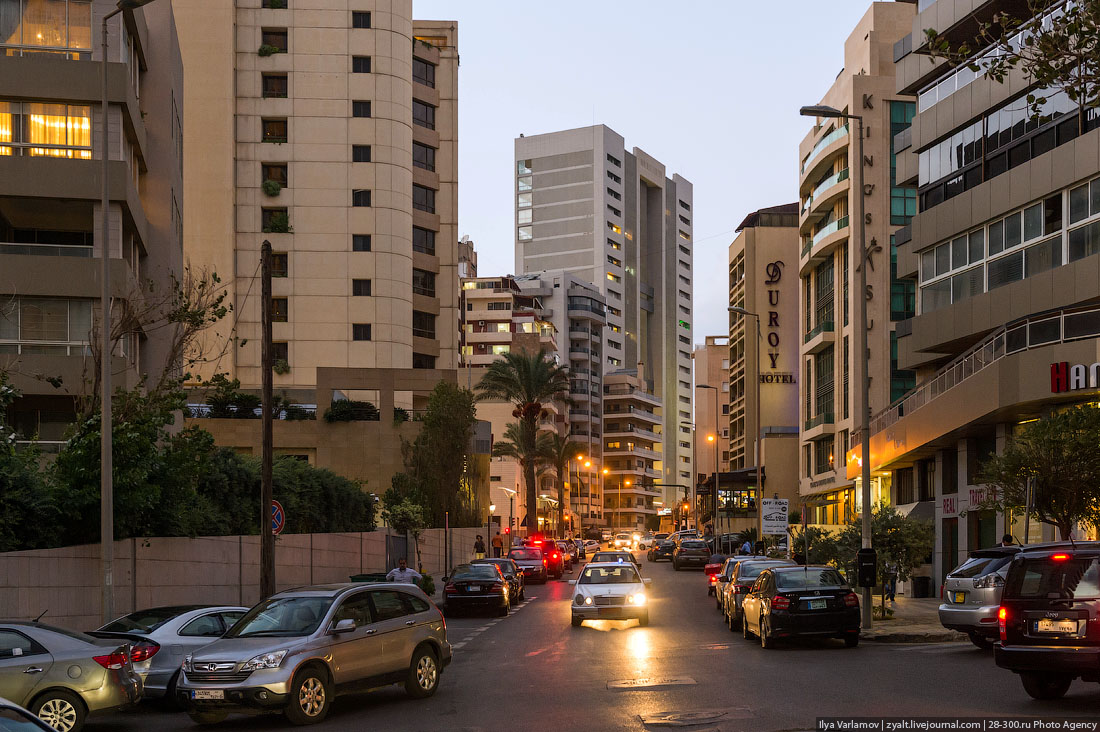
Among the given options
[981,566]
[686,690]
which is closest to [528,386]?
[981,566]

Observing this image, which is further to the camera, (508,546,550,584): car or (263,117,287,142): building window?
(263,117,287,142): building window

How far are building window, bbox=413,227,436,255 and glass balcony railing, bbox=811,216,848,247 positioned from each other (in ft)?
83.5

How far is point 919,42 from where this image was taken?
44.1 metres

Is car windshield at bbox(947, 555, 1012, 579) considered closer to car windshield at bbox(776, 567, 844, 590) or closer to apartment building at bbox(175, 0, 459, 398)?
car windshield at bbox(776, 567, 844, 590)

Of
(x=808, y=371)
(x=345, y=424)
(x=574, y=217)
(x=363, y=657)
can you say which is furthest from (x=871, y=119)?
(x=574, y=217)

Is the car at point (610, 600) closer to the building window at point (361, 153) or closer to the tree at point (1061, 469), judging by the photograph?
the tree at point (1061, 469)

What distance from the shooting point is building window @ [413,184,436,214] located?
3236 inches

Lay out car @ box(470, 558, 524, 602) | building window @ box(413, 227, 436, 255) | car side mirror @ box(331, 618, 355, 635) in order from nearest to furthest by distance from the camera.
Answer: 1. car side mirror @ box(331, 618, 355, 635)
2. car @ box(470, 558, 524, 602)
3. building window @ box(413, 227, 436, 255)

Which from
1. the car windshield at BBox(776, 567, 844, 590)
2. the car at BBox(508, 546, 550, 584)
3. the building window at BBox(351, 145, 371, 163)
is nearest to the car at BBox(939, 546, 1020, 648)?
the car windshield at BBox(776, 567, 844, 590)

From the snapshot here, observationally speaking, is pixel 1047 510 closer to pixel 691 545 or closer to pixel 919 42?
pixel 919 42

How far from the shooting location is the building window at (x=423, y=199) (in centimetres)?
8219

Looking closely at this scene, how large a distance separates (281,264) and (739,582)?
53.1 meters

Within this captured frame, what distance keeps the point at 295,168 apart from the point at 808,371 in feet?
116

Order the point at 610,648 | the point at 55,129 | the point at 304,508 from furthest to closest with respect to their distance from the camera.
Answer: the point at 304,508
the point at 55,129
the point at 610,648
